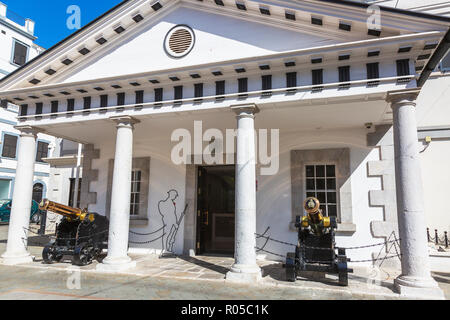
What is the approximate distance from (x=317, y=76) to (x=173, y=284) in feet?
18.0

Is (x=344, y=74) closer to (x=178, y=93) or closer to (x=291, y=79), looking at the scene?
(x=291, y=79)

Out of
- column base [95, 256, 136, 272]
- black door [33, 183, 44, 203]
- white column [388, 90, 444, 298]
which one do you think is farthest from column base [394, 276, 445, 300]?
black door [33, 183, 44, 203]

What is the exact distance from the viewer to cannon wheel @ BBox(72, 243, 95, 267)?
26.1 ft

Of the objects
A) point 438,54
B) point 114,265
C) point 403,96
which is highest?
point 438,54

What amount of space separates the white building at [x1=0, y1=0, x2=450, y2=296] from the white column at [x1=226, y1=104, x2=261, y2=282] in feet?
0.08

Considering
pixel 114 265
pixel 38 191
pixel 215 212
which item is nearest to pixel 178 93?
pixel 114 265

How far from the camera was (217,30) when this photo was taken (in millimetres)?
7395

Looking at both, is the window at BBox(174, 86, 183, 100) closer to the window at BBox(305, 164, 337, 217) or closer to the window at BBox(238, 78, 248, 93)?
the window at BBox(238, 78, 248, 93)

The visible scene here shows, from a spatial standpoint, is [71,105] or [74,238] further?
[71,105]

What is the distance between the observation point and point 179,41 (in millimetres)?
7707

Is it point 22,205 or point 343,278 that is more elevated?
point 22,205

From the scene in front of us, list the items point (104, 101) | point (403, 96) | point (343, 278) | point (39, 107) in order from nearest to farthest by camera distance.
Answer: point (403, 96), point (343, 278), point (104, 101), point (39, 107)

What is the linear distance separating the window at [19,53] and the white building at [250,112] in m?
19.7

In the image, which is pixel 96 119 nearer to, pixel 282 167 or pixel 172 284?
pixel 172 284
